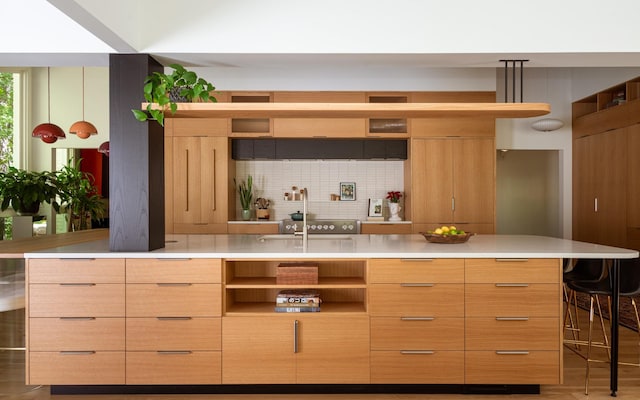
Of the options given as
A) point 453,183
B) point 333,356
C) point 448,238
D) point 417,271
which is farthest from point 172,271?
point 453,183

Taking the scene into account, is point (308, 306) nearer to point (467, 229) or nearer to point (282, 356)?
point (282, 356)

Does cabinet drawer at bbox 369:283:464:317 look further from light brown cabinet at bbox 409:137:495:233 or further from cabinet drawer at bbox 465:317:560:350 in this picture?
light brown cabinet at bbox 409:137:495:233

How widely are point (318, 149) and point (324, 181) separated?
500 mm

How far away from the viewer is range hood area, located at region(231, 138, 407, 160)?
642 cm

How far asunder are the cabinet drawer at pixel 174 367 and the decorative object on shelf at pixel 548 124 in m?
5.38

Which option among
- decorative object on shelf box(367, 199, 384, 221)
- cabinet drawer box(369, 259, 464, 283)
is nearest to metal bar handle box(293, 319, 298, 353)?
cabinet drawer box(369, 259, 464, 283)

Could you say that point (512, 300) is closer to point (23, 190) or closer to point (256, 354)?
point (256, 354)

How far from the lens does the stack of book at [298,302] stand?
10.4ft

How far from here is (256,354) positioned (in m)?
3.14

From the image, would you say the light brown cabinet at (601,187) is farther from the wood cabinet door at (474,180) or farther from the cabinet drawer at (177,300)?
the cabinet drawer at (177,300)

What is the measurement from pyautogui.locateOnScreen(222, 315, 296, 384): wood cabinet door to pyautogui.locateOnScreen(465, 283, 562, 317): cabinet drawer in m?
1.13

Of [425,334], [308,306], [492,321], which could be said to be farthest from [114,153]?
[492,321]

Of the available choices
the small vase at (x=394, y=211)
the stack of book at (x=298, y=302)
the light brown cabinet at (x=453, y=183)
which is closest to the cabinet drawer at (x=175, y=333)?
the stack of book at (x=298, y=302)

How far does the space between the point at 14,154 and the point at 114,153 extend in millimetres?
5766
